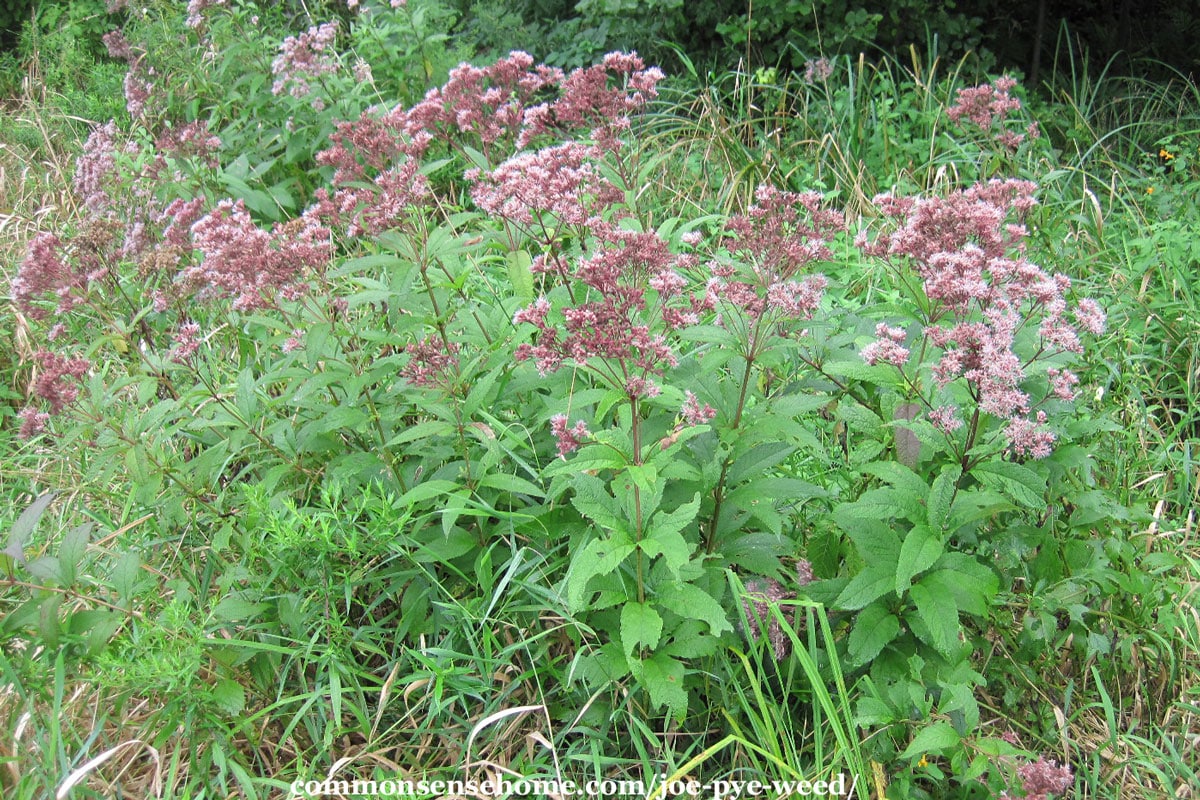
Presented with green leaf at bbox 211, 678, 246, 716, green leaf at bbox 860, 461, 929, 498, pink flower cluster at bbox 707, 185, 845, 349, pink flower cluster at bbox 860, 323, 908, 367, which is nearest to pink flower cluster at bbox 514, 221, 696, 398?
pink flower cluster at bbox 707, 185, 845, 349

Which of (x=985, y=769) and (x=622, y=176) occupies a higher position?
(x=622, y=176)

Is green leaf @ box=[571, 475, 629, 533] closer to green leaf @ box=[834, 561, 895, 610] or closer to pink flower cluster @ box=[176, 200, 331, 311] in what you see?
green leaf @ box=[834, 561, 895, 610]

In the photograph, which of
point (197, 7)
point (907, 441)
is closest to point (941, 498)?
point (907, 441)

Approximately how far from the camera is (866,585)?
2342 mm

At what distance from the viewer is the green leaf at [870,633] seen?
237 cm

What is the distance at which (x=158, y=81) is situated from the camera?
6121 millimetres

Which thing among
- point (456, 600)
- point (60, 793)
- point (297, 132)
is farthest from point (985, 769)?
point (297, 132)

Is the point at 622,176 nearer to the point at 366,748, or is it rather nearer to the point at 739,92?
the point at 366,748

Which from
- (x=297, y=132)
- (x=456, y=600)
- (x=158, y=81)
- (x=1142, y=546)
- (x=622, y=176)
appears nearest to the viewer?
(x=456, y=600)

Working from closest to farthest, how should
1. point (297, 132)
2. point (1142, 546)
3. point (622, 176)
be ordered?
point (1142, 546)
point (622, 176)
point (297, 132)

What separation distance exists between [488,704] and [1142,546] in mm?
2295

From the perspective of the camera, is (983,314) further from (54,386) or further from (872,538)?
(54,386)

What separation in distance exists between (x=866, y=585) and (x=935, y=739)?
399mm

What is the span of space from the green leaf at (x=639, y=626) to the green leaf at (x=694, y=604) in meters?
0.06
